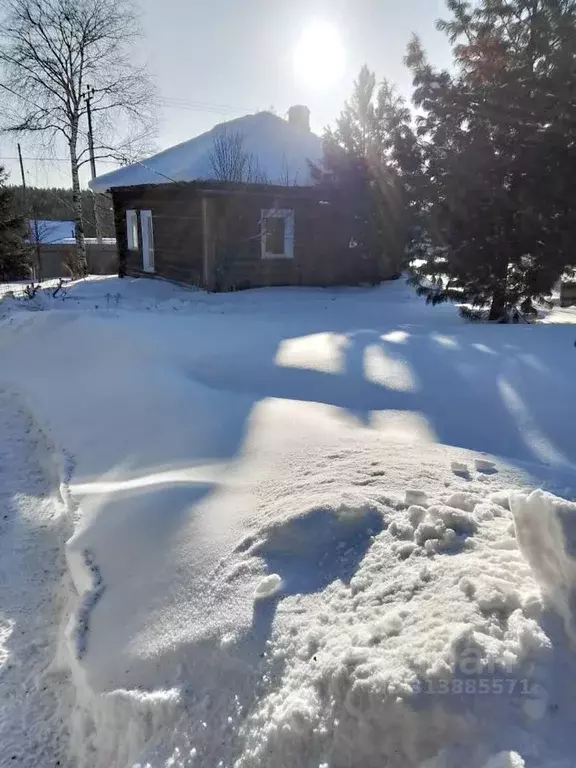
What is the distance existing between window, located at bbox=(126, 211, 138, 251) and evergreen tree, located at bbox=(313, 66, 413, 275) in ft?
16.9

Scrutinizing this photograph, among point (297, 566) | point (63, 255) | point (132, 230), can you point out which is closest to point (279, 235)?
point (132, 230)

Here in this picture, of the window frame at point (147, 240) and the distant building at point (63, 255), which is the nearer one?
the window frame at point (147, 240)

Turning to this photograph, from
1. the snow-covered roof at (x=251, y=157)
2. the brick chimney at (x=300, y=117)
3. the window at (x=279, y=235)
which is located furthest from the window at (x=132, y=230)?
the brick chimney at (x=300, y=117)

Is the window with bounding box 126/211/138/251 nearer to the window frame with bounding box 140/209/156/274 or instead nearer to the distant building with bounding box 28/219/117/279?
the window frame with bounding box 140/209/156/274

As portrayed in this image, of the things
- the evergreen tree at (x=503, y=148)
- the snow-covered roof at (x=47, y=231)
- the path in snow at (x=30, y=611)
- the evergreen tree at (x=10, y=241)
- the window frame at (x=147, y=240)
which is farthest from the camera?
the snow-covered roof at (x=47, y=231)

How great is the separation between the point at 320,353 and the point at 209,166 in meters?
9.59

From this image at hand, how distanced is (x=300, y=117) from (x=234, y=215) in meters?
6.02

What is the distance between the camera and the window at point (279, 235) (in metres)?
12.9

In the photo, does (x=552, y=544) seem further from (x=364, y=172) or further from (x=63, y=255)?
(x=63, y=255)

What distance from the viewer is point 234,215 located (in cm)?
1206

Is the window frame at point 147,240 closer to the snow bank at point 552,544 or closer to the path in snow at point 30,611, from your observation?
the path in snow at point 30,611

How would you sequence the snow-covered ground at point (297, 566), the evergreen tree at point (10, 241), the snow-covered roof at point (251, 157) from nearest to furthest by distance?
the snow-covered ground at point (297, 566), the snow-covered roof at point (251, 157), the evergreen tree at point (10, 241)

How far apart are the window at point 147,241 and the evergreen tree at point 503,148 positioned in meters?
7.56

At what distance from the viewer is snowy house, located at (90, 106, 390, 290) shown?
1195cm
